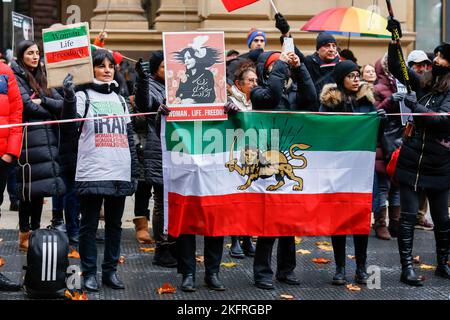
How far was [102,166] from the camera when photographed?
322 inches

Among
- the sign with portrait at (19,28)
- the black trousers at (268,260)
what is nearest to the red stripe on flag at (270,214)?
the black trousers at (268,260)

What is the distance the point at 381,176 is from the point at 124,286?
12.6ft

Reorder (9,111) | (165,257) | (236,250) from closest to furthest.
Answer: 1. (9,111)
2. (165,257)
3. (236,250)

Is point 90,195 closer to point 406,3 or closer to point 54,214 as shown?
point 54,214

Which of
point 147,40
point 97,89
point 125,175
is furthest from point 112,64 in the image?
point 147,40

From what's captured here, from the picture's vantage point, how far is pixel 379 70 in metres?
11.4

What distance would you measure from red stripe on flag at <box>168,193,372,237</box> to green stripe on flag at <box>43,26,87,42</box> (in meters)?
1.53

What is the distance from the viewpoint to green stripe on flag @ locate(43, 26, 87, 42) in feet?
27.3

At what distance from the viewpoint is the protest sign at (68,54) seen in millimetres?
8109

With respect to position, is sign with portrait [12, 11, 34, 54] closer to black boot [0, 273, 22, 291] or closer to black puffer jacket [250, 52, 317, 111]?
black puffer jacket [250, 52, 317, 111]

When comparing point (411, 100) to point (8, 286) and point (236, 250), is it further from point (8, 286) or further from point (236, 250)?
point (8, 286)

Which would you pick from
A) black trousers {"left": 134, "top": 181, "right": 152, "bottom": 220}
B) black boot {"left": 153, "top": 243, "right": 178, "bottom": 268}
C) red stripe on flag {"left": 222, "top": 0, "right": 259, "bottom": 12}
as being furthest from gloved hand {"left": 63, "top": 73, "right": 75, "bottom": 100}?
black trousers {"left": 134, "top": 181, "right": 152, "bottom": 220}

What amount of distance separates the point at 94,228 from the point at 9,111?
3.86 feet

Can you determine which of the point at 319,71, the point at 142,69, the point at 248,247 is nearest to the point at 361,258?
the point at 248,247
